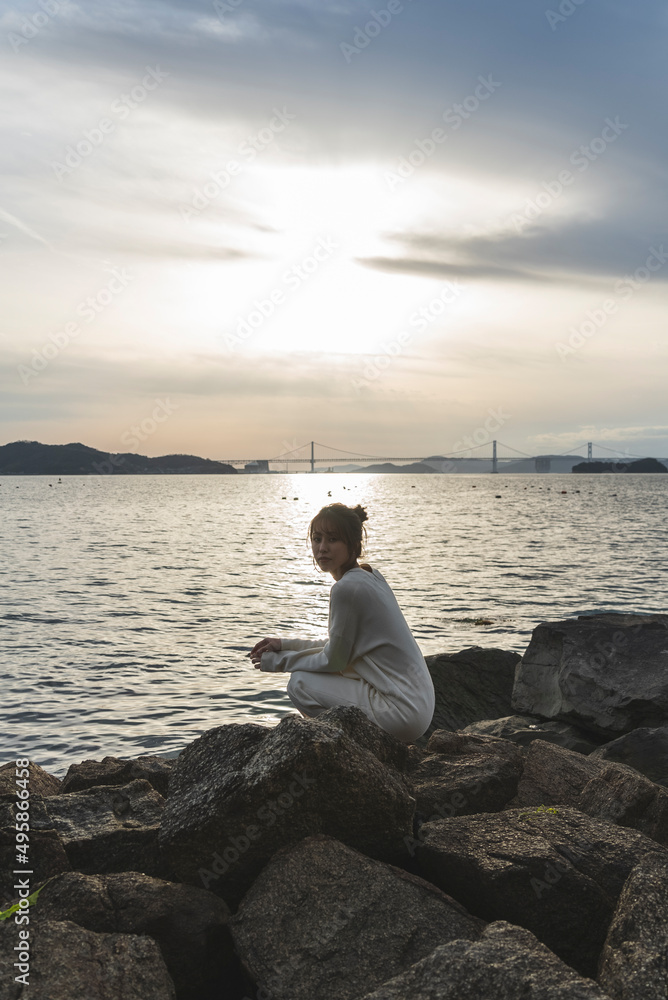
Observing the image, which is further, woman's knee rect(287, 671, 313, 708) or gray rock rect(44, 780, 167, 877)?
woman's knee rect(287, 671, 313, 708)

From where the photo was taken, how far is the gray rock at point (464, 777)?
16.2 ft

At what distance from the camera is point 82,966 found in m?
3.13

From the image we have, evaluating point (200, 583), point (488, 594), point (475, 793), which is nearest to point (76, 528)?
point (200, 583)

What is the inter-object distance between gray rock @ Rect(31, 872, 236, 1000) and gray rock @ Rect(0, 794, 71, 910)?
0.97ft

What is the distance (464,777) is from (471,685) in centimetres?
538

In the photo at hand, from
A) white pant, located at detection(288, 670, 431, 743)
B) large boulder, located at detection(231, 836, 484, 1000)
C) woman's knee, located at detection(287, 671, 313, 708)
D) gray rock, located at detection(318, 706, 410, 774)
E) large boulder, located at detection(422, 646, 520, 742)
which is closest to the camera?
large boulder, located at detection(231, 836, 484, 1000)

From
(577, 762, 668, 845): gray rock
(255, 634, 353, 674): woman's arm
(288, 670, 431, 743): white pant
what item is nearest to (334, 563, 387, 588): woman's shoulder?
(255, 634, 353, 674): woman's arm

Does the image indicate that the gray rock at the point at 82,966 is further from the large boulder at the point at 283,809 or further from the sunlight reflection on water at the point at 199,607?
the sunlight reflection on water at the point at 199,607

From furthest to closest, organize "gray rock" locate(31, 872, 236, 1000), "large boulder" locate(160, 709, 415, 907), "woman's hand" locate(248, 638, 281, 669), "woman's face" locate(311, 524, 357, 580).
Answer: "woman's hand" locate(248, 638, 281, 669)
"woman's face" locate(311, 524, 357, 580)
"large boulder" locate(160, 709, 415, 907)
"gray rock" locate(31, 872, 236, 1000)

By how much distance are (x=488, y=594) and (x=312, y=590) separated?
5813mm

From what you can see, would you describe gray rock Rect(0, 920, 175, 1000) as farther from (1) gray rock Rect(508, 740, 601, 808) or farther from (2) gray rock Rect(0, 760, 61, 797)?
(1) gray rock Rect(508, 740, 601, 808)

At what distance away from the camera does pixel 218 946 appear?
3775 millimetres

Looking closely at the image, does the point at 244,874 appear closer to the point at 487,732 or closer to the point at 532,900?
the point at 532,900

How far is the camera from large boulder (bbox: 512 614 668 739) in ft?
27.2
